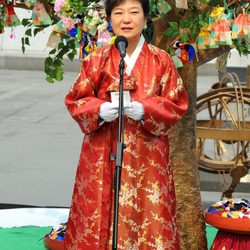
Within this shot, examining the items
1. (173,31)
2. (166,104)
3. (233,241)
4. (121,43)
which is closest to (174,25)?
(173,31)

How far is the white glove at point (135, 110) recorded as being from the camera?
14.7ft

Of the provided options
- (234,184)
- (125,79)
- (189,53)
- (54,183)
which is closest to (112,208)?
(125,79)

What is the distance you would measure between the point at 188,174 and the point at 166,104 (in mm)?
1196

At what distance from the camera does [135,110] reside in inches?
177

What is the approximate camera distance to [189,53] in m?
5.24

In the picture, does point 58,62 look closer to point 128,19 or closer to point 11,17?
point 11,17

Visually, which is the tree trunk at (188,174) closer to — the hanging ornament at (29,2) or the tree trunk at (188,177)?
the tree trunk at (188,177)

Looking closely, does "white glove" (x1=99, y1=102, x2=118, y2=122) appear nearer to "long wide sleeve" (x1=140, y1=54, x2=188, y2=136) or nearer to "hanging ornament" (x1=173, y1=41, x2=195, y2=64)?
"long wide sleeve" (x1=140, y1=54, x2=188, y2=136)

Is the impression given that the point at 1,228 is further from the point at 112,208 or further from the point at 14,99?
the point at 14,99

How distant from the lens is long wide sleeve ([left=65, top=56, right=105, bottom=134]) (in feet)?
14.9

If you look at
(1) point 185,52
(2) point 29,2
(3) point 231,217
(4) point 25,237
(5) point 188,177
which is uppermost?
(2) point 29,2

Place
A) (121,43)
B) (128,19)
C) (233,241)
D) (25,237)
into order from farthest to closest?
(25,237) → (233,241) → (128,19) → (121,43)

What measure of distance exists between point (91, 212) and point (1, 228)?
2028 mm

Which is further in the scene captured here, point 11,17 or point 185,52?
point 11,17
